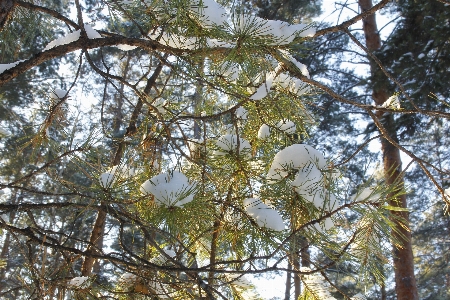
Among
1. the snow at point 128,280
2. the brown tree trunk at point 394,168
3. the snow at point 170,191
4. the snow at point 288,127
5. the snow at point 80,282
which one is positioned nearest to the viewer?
the snow at point 170,191

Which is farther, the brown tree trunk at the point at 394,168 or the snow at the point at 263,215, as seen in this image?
the brown tree trunk at the point at 394,168

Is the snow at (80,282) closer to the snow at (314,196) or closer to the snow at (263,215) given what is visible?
the snow at (263,215)

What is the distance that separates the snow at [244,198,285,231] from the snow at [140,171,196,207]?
25cm

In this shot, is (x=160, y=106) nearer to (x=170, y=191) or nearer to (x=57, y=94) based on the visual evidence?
(x=57, y=94)

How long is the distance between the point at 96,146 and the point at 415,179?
7.48m

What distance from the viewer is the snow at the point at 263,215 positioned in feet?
3.98

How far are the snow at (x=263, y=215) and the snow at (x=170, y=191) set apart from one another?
Answer: 25 centimetres

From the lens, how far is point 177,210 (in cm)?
→ 112

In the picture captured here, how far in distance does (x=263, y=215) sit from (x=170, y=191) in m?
0.32

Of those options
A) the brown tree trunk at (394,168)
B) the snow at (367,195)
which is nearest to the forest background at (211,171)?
the snow at (367,195)

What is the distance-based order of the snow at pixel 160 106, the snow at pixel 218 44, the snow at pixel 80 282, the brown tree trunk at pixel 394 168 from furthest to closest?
the brown tree trunk at pixel 394 168 < the snow at pixel 160 106 < the snow at pixel 80 282 < the snow at pixel 218 44

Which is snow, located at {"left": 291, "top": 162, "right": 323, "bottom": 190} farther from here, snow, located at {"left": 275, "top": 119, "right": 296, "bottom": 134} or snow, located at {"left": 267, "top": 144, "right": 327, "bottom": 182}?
snow, located at {"left": 275, "top": 119, "right": 296, "bottom": 134}

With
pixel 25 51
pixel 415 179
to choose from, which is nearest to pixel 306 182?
pixel 25 51

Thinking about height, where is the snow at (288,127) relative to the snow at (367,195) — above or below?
above
